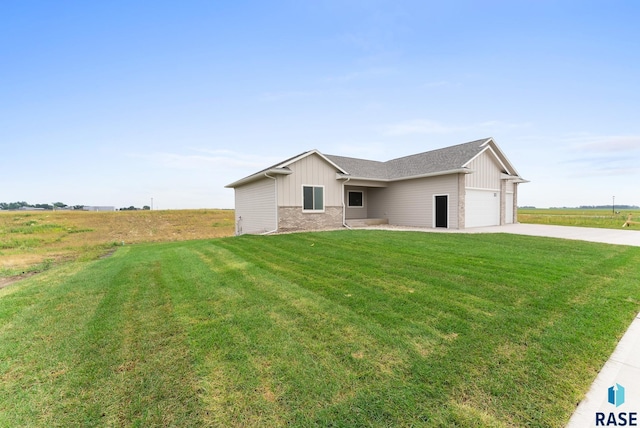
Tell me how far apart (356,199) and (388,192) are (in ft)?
8.00

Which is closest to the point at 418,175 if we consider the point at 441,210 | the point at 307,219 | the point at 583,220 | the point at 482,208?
the point at 441,210

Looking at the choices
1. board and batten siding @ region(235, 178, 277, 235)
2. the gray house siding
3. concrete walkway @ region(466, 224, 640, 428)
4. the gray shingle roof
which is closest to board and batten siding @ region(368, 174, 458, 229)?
the gray shingle roof

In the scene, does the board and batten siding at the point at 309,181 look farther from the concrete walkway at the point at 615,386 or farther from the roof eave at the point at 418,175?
the concrete walkway at the point at 615,386

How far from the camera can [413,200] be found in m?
17.3

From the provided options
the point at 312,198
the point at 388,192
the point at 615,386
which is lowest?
the point at 615,386

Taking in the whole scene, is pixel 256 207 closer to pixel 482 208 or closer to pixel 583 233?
pixel 482 208

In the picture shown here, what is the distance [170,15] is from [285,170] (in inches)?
328

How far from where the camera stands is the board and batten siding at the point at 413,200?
15.2 meters

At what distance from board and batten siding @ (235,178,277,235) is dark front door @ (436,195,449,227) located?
9.76 m

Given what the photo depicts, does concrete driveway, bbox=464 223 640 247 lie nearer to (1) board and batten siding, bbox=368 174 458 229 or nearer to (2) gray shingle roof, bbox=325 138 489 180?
(1) board and batten siding, bbox=368 174 458 229

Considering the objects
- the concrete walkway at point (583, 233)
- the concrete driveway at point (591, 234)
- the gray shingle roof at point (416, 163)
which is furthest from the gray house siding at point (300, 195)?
the concrete driveway at point (591, 234)

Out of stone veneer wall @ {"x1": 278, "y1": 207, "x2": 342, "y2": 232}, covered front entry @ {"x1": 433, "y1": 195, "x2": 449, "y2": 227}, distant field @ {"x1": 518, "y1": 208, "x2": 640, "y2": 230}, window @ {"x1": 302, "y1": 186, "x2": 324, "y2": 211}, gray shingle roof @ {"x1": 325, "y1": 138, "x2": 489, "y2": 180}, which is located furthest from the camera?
distant field @ {"x1": 518, "y1": 208, "x2": 640, "y2": 230}

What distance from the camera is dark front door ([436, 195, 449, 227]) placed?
15.5m

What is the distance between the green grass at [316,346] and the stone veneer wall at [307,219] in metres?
8.16
